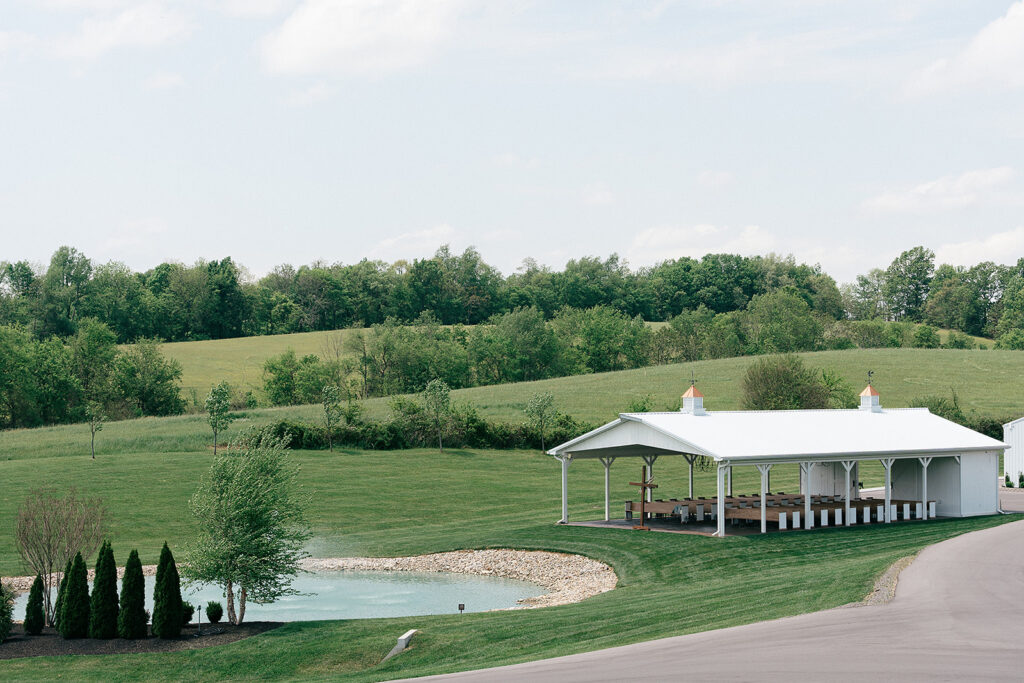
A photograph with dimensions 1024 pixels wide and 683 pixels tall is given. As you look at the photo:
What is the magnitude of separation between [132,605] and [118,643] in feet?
2.46

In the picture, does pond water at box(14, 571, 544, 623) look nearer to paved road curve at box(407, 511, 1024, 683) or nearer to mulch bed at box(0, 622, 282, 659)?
mulch bed at box(0, 622, 282, 659)

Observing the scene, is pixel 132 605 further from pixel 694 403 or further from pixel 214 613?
pixel 694 403

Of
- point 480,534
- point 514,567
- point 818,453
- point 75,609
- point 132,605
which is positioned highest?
point 818,453

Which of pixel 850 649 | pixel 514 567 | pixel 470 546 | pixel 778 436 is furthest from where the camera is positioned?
pixel 470 546

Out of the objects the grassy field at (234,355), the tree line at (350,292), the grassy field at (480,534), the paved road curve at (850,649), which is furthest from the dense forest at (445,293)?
the paved road curve at (850,649)

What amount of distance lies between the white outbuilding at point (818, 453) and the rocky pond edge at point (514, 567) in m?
4.17

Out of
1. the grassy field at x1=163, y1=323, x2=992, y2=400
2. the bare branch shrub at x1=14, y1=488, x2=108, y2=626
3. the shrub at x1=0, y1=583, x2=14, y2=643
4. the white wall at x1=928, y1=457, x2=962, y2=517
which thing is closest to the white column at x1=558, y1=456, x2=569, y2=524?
the white wall at x1=928, y1=457, x2=962, y2=517

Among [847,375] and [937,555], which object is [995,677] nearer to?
[937,555]

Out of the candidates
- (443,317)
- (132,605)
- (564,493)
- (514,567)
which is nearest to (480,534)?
(564,493)

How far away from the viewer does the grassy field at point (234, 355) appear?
87688 mm

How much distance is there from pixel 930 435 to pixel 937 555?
43.1ft

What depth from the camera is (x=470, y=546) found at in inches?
1238

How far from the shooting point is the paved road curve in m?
12.3

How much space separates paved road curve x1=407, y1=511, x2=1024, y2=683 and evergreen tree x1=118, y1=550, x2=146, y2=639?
8866 mm
